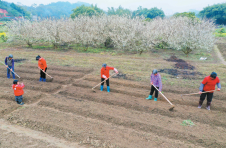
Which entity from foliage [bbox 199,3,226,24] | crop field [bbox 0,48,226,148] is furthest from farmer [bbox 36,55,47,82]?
foliage [bbox 199,3,226,24]

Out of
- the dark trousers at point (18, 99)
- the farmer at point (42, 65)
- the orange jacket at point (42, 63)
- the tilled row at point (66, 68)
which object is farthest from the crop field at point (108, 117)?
the tilled row at point (66, 68)

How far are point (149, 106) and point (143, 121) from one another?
133 centimetres

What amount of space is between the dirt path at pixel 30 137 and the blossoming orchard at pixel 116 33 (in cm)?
1582

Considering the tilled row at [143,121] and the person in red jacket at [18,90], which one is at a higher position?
the person in red jacket at [18,90]

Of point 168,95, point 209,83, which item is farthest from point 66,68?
point 209,83

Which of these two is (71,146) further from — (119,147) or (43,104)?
(43,104)

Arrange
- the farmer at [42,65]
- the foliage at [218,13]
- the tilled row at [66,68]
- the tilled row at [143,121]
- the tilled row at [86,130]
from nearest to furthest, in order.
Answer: the tilled row at [86,130] < the tilled row at [143,121] < the farmer at [42,65] < the tilled row at [66,68] < the foliage at [218,13]

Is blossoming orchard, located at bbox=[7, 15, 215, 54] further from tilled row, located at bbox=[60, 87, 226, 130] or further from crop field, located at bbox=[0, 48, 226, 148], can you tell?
tilled row, located at bbox=[60, 87, 226, 130]

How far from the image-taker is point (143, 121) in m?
6.30

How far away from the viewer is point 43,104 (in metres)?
7.78

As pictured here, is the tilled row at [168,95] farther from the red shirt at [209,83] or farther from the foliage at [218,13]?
the foliage at [218,13]

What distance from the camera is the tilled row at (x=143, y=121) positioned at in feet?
18.1

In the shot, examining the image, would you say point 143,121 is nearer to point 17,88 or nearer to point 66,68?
point 17,88

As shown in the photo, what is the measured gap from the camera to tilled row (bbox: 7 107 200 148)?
523 centimetres
